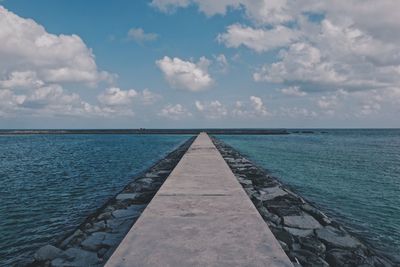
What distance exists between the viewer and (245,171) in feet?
42.9

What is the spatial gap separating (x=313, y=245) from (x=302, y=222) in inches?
49.1

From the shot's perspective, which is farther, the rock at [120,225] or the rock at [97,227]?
the rock at [97,227]

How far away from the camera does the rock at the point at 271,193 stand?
27.6 ft

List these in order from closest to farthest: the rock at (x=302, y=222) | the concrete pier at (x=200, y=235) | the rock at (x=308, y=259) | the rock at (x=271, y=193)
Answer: the concrete pier at (x=200, y=235), the rock at (x=308, y=259), the rock at (x=302, y=222), the rock at (x=271, y=193)

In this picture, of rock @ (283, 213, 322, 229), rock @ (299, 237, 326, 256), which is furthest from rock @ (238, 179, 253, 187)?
rock @ (299, 237, 326, 256)

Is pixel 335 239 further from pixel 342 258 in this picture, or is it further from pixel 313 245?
pixel 342 258

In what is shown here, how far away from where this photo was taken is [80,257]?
459 centimetres

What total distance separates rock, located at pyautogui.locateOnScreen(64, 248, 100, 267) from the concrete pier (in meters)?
0.79

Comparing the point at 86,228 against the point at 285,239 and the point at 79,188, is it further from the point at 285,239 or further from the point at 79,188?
the point at 79,188

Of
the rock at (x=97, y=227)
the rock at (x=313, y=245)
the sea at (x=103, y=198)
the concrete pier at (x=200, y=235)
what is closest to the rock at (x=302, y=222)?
the rock at (x=313, y=245)

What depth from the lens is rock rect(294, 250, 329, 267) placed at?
436cm

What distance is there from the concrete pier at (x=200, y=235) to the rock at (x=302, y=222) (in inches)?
42.7

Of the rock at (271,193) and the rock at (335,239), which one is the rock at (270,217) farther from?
the rock at (271,193)

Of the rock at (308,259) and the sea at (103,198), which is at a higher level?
the rock at (308,259)
